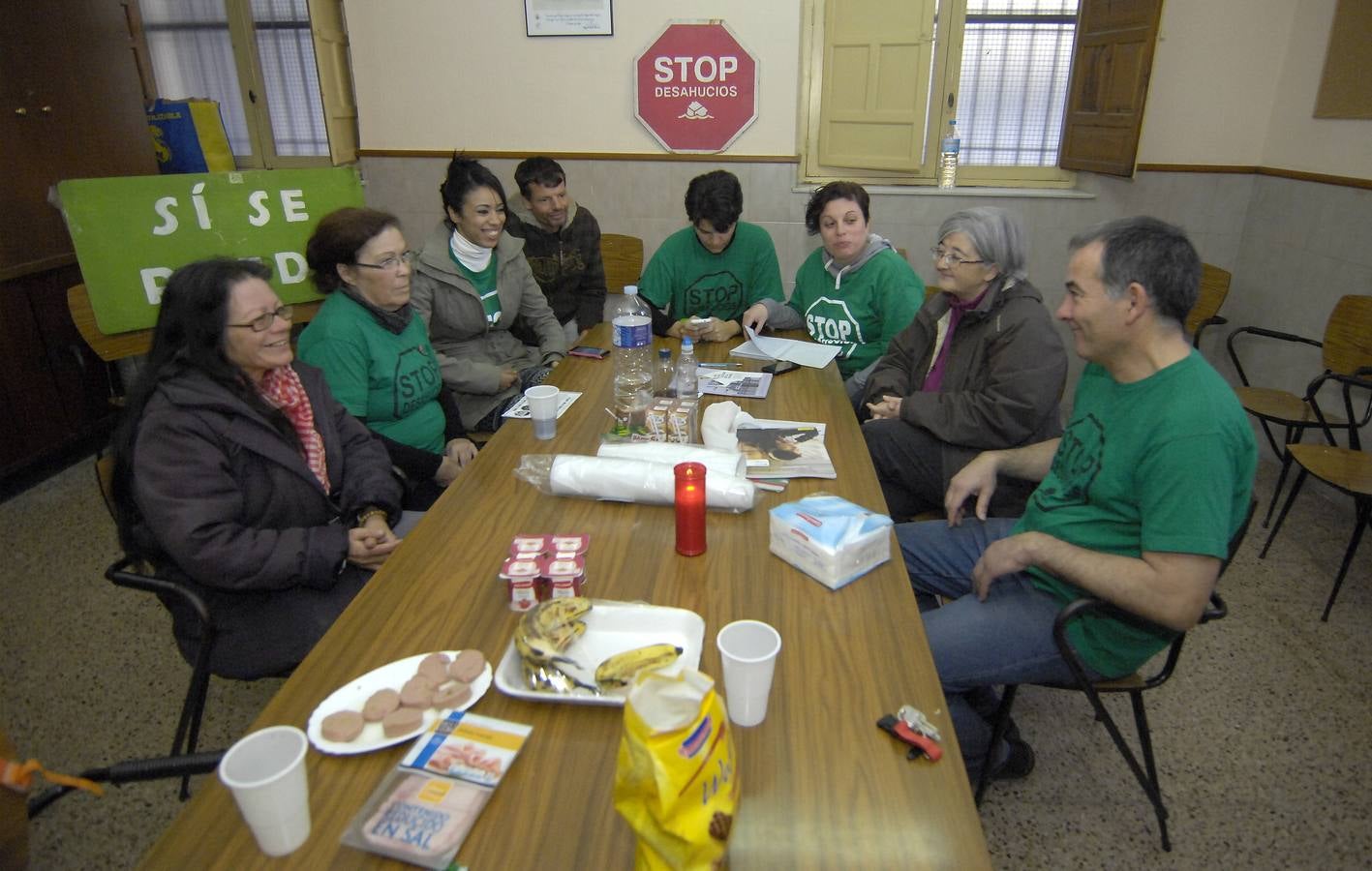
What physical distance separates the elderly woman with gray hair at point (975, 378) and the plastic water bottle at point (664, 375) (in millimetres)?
579

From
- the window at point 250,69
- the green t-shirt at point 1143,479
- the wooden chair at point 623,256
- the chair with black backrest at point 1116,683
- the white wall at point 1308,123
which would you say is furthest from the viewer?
the window at point 250,69

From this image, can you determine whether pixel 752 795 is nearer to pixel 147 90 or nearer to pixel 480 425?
pixel 480 425

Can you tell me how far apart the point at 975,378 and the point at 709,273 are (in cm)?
126

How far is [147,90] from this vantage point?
465 cm

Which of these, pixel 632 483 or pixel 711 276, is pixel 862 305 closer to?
pixel 711 276

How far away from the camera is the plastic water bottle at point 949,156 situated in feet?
13.9

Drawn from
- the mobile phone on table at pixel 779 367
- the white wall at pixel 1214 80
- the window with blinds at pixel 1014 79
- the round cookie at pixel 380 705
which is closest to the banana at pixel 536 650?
the round cookie at pixel 380 705

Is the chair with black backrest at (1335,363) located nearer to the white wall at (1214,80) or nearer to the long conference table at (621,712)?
the white wall at (1214,80)

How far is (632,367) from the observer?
2443mm

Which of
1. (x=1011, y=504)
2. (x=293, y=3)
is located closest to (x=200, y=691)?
(x=1011, y=504)

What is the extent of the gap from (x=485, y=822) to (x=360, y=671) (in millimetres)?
351

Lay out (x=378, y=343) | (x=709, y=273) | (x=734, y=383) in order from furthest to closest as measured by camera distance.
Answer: (x=709, y=273), (x=734, y=383), (x=378, y=343)

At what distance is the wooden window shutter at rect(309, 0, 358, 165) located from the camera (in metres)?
4.09

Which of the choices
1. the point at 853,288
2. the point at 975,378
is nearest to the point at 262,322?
the point at 975,378
